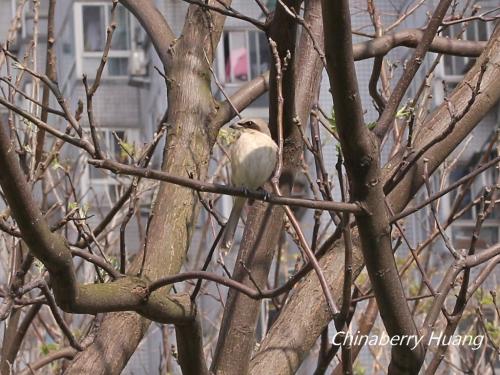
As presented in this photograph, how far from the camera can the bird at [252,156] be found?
4645 millimetres

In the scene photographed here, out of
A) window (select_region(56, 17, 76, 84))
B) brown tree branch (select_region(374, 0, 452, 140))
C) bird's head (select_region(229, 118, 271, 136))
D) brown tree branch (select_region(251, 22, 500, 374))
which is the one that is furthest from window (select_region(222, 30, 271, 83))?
brown tree branch (select_region(374, 0, 452, 140))

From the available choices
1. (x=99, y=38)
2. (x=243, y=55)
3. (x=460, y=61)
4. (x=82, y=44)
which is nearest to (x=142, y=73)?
(x=82, y=44)

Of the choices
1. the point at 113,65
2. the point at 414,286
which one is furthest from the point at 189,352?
the point at 113,65

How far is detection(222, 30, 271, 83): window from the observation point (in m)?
15.4

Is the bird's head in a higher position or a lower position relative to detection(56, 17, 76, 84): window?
higher

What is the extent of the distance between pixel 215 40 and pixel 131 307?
1954 mm

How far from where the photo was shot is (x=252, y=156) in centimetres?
467

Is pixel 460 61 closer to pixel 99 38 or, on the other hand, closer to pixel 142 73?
pixel 142 73

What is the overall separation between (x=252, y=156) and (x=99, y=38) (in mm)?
13823

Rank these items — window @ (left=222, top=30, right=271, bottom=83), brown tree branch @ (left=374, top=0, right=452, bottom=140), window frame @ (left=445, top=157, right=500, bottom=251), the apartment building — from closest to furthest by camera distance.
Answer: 1. brown tree branch @ (left=374, top=0, right=452, bottom=140)
2. window frame @ (left=445, top=157, right=500, bottom=251)
3. the apartment building
4. window @ (left=222, top=30, right=271, bottom=83)

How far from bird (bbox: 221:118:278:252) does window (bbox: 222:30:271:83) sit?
10.4 meters

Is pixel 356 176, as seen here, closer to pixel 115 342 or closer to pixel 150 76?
pixel 115 342

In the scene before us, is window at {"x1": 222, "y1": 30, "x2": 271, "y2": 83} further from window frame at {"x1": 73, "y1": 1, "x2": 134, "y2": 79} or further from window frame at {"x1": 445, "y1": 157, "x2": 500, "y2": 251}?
window frame at {"x1": 445, "y1": 157, "x2": 500, "y2": 251}

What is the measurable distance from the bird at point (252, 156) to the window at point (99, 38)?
1225 cm
